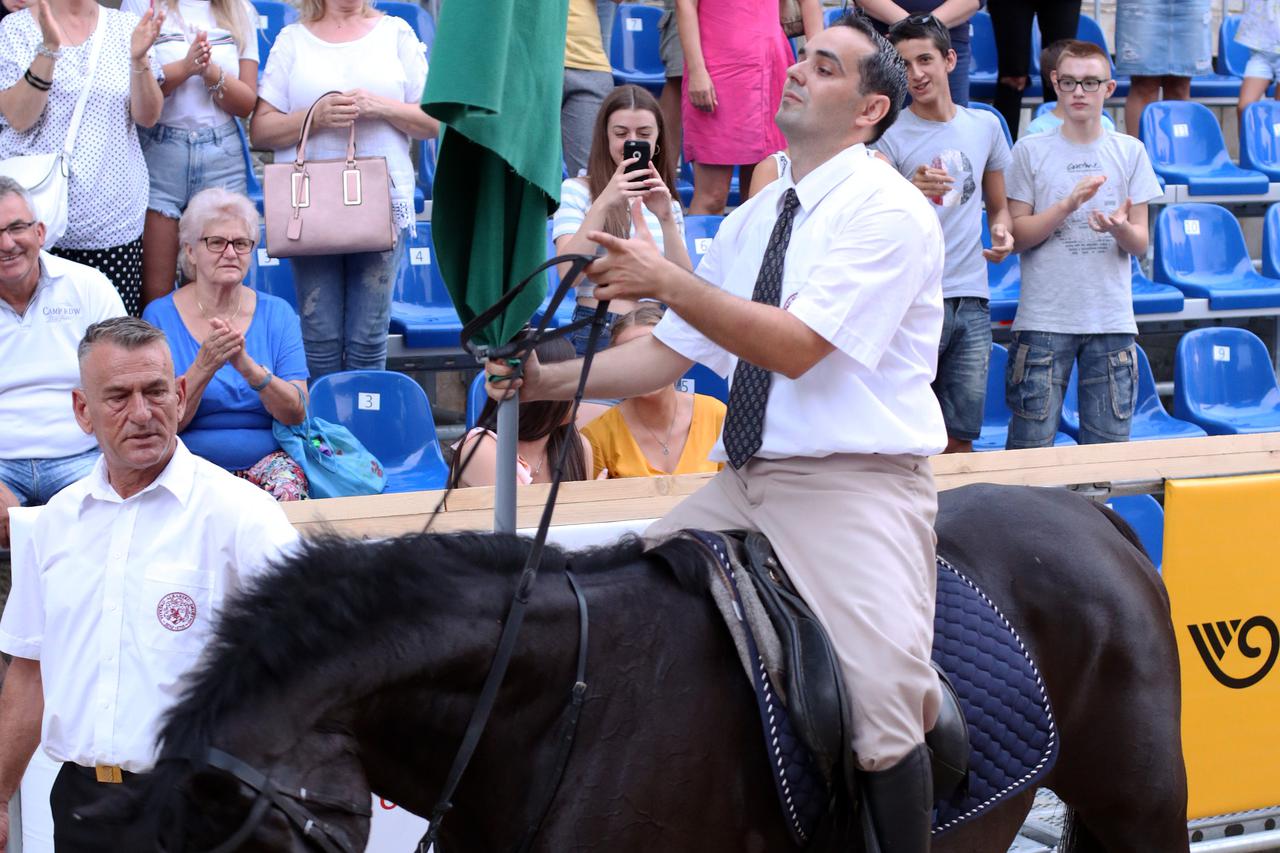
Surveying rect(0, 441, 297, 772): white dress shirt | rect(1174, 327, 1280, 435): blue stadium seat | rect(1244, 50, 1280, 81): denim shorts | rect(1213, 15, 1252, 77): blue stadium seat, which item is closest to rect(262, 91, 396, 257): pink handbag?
rect(0, 441, 297, 772): white dress shirt

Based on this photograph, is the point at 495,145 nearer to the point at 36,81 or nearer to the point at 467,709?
the point at 467,709

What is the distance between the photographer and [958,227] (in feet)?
23.8

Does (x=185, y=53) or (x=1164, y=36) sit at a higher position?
(x=1164, y=36)

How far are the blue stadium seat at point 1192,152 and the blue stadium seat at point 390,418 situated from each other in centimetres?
618

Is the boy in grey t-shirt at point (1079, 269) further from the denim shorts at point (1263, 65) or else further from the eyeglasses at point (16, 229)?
the eyeglasses at point (16, 229)

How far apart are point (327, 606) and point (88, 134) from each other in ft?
13.9

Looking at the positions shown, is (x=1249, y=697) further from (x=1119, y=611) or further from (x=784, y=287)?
(x=784, y=287)

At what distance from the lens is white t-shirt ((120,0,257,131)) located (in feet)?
21.4

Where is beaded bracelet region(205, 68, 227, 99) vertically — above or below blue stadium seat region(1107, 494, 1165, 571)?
above

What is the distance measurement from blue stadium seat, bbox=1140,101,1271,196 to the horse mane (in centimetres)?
863

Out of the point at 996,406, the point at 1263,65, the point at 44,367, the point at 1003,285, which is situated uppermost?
the point at 1263,65

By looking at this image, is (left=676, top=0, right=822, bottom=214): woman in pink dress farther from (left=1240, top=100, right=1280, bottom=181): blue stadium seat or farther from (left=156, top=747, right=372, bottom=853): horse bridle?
(left=156, top=747, right=372, bottom=853): horse bridle

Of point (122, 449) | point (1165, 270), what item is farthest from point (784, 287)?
point (1165, 270)

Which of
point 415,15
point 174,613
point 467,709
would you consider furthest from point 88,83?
point 467,709
